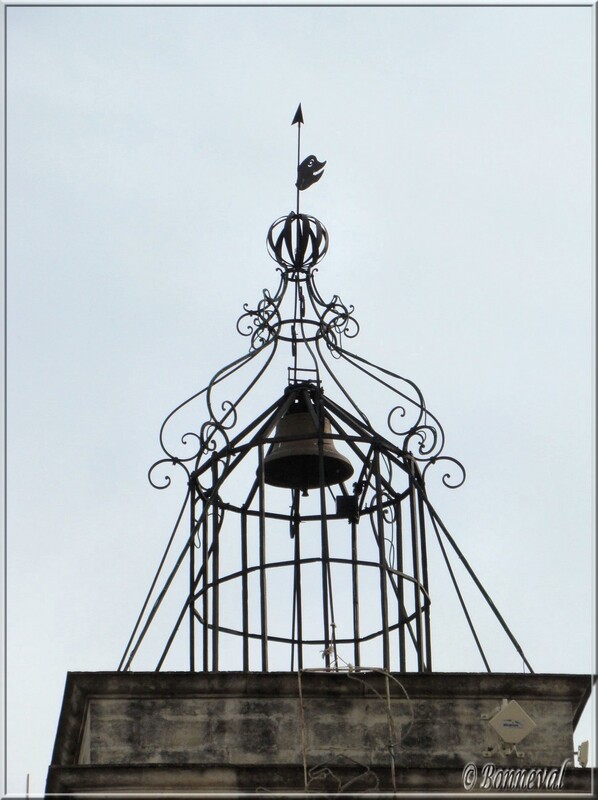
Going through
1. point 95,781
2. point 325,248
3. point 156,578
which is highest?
point 325,248

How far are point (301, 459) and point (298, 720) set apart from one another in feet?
12.4

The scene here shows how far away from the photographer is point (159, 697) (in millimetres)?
17844

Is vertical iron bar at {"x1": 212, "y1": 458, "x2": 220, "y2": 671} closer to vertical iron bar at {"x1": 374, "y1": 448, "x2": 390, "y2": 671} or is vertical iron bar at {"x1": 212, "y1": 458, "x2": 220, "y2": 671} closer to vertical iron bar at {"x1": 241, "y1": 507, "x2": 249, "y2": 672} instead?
vertical iron bar at {"x1": 241, "y1": 507, "x2": 249, "y2": 672}

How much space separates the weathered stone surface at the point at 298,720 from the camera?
58.0 ft

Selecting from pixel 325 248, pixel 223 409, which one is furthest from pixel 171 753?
pixel 325 248

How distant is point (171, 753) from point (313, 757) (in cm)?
101

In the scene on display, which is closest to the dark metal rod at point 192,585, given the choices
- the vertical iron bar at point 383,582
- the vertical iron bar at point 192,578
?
the vertical iron bar at point 192,578

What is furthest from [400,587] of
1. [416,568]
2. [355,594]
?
[355,594]

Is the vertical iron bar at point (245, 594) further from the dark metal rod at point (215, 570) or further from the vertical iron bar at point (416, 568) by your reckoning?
the vertical iron bar at point (416, 568)

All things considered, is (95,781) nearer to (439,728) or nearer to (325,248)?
(439,728)

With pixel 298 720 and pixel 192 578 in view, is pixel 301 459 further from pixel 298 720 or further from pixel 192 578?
pixel 298 720

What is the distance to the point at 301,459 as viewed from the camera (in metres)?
21.1

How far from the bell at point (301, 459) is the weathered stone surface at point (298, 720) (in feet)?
9.34

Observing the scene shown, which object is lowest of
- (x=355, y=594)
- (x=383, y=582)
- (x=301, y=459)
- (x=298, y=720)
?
(x=298, y=720)
